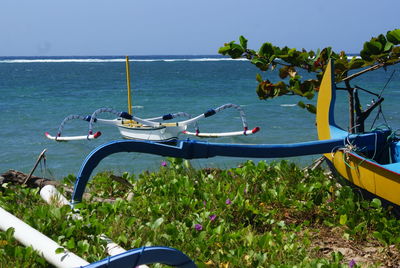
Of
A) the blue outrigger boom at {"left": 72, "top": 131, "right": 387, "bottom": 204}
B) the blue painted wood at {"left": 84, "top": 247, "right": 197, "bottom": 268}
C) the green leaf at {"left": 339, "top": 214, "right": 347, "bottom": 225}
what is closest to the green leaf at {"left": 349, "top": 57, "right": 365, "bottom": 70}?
the blue outrigger boom at {"left": 72, "top": 131, "right": 387, "bottom": 204}

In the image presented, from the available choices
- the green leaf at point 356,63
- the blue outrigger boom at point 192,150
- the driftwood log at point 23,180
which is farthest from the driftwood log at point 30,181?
the green leaf at point 356,63

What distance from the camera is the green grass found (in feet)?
11.0

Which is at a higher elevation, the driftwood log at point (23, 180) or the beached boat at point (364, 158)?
the beached boat at point (364, 158)

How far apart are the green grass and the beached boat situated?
0.14m

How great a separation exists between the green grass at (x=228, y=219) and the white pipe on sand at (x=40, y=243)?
7cm

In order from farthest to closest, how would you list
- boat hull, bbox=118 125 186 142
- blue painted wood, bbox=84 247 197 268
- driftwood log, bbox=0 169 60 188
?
boat hull, bbox=118 125 186 142 → driftwood log, bbox=0 169 60 188 → blue painted wood, bbox=84 247 197 268

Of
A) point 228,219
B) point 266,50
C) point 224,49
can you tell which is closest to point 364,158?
point 228,219

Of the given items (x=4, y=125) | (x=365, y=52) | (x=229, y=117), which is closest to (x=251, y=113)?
(x=229, y=117)

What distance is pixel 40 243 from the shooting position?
10.7 feet

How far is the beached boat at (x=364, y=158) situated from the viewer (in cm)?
386

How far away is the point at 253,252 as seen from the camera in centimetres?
329

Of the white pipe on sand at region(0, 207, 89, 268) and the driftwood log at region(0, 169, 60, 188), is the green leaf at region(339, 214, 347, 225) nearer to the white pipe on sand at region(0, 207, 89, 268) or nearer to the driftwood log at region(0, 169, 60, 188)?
the white pipe on sand at region(0, 207, 89, 268)

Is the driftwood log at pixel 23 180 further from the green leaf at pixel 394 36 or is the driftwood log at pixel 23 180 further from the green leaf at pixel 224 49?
the green leaf at pixel 394 36

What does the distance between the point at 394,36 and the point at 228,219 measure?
2306 mm
